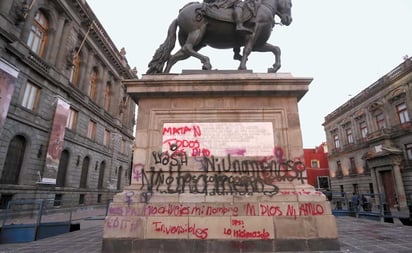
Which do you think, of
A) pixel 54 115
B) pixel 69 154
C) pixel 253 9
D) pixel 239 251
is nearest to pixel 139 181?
pixel 239 251

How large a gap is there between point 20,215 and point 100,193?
1273 centimetres

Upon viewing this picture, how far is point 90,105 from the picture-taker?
2688 centimetres

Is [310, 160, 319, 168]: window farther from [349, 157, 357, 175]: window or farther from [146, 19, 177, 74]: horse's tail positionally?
[146, 19, 177, 74]: horse's tail

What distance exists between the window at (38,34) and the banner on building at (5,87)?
5559 mm

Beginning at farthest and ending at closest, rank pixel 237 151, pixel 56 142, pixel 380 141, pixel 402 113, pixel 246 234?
pixel 380 141
pixel 402 113
pixel 56 142
pixel 237 151
pixel 246 234

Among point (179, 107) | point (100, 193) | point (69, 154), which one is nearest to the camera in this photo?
point (179, 107)

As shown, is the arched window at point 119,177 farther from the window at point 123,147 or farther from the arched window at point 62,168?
the arched window at point 62,168

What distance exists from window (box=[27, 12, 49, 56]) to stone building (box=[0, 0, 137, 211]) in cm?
8

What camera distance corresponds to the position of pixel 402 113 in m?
26.3

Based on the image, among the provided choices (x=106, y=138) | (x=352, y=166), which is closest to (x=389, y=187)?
(x=352, y=166)

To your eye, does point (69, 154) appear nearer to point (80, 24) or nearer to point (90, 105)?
point (90, 105)

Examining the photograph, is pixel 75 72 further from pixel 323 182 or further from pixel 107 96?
pixel 323 182

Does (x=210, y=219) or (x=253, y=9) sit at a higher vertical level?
(x=253, y=9)

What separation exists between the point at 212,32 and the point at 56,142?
19118 mm
